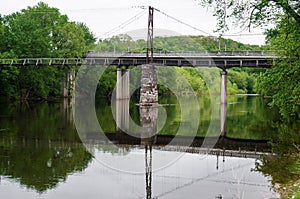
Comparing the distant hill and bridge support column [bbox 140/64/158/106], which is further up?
the distant hill

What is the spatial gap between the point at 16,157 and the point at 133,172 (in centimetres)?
495

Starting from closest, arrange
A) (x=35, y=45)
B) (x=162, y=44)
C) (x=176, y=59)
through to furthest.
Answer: (x=176, y=59)
(x=35, y=45)
(x=162, y=44)

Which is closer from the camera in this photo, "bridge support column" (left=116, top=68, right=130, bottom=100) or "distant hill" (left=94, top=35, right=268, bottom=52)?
"bridge support column" (left=116, top=68, right=130, bottom=100)

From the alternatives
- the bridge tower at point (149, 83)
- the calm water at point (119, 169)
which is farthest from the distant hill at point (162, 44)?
the calm water at point (119, 169)

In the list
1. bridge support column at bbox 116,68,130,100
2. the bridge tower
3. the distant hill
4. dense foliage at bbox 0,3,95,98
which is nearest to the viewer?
the bridge tower

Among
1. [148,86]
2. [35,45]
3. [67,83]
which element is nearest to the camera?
[148,86]

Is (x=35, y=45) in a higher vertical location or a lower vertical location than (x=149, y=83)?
higher

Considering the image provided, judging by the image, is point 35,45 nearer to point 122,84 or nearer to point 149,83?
point 122,84

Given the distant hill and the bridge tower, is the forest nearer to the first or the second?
the distant hill

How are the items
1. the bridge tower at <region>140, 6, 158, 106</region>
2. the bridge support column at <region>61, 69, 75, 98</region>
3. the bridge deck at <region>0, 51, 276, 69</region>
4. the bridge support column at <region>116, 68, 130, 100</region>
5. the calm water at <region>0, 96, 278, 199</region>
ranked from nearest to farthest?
the calm water at <region>0, 96, 278, 199</region> → the bridge tower at <region>140, 6, 158, 106</region> → the bridge deck at <region>0, 51, 276, 69</region> → the bridge support column at <region>116, 68, 130, 100</region> → the bridge support column at <region>61, 69, 75, 98</region>

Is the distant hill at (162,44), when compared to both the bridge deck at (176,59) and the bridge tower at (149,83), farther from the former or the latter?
the bridge tower at (149,83)

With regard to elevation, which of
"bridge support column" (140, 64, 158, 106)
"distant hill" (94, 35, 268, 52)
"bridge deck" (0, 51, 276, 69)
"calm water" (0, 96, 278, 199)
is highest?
"distant hill" (94, 35, 268, 52)

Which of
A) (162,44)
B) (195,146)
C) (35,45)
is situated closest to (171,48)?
(162,44)

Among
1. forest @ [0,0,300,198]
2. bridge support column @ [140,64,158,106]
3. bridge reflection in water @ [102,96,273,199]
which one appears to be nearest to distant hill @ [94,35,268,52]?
forest @ [0,0,300,198]
